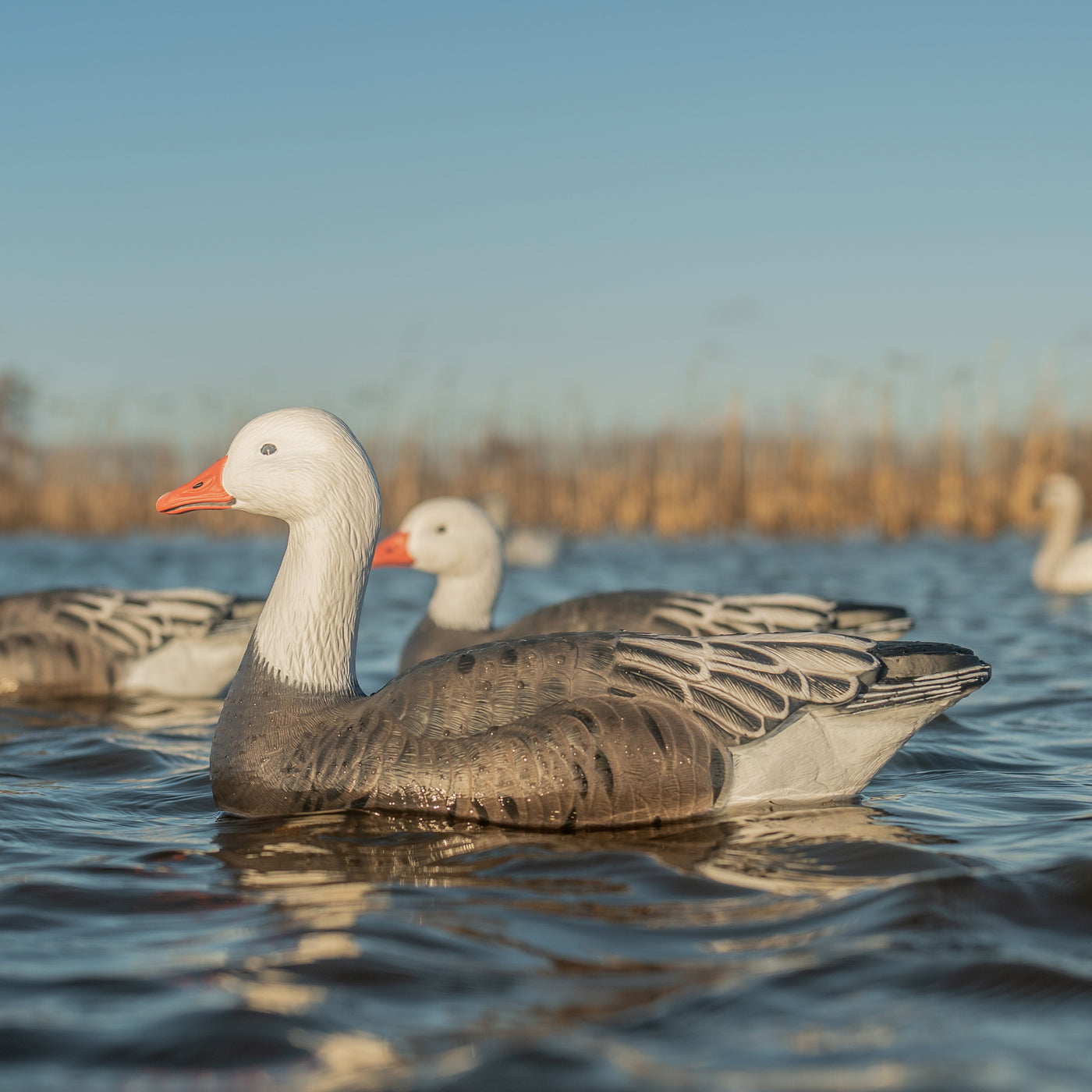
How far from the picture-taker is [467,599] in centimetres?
804

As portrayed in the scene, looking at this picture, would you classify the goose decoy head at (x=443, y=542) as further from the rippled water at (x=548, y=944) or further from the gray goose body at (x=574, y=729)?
the gray goose body at (x=574, y=729)

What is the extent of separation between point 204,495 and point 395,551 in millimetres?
2959

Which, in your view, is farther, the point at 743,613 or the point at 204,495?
the point at 743,613

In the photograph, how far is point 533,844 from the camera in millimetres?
4426

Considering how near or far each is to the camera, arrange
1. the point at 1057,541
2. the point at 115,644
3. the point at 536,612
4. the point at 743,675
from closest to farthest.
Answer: the point at 743,675 < the point at 536,612 < the point at 115,644 < the point at 1057,541

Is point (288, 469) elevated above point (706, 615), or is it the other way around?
point (288, 469)

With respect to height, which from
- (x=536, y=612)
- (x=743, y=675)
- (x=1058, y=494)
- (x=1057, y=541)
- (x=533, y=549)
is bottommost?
(x=743, y=675)

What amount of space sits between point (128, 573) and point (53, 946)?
1745 centimetres

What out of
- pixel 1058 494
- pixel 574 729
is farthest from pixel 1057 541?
pixel 574 729

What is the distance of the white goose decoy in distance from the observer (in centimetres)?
1611

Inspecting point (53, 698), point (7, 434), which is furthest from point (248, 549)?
point (53, 698)

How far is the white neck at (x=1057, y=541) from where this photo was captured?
16.7m

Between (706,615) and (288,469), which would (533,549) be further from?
(288,469)

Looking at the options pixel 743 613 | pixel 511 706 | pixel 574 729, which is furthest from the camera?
pixel 743 613
